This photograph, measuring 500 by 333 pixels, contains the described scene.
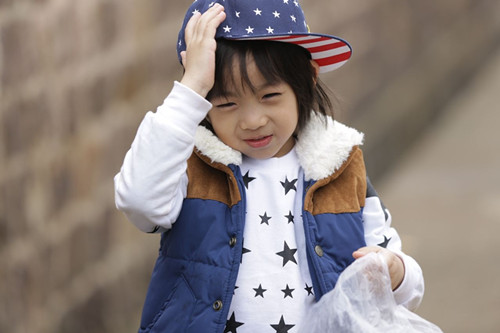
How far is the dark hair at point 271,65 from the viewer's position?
2107mm

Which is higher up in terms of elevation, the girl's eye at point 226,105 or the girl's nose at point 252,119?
the girl's eye at point 226,105

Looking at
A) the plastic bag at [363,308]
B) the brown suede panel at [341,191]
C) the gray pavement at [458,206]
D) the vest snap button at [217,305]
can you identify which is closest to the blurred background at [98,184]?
the gray pavement at [458,206]

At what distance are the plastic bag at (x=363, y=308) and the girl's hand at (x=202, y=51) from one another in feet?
1.97

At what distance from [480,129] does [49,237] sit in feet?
16.6

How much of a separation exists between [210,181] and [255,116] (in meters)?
0.24

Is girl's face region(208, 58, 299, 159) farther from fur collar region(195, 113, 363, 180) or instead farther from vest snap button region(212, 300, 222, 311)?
vest snap button region(212, 300, 222, 311)

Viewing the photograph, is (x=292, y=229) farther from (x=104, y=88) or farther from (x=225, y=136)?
(x=104, y=88)

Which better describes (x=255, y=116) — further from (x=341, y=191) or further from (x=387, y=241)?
(x=387, y=241)

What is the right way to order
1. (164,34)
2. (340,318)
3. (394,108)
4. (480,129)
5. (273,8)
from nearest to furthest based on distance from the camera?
(340,318) → (273,8) → (164,34) → (394,108) → (480,129)

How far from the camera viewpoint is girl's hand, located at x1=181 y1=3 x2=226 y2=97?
2.06 meters

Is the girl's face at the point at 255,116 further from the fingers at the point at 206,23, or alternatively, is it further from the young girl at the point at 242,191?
the fingers at the point at 206,23

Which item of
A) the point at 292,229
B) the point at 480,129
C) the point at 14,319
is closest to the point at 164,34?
the point at 14,319

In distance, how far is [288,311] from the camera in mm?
2096

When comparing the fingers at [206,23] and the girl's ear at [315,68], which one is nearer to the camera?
the fingers at [206,23]
